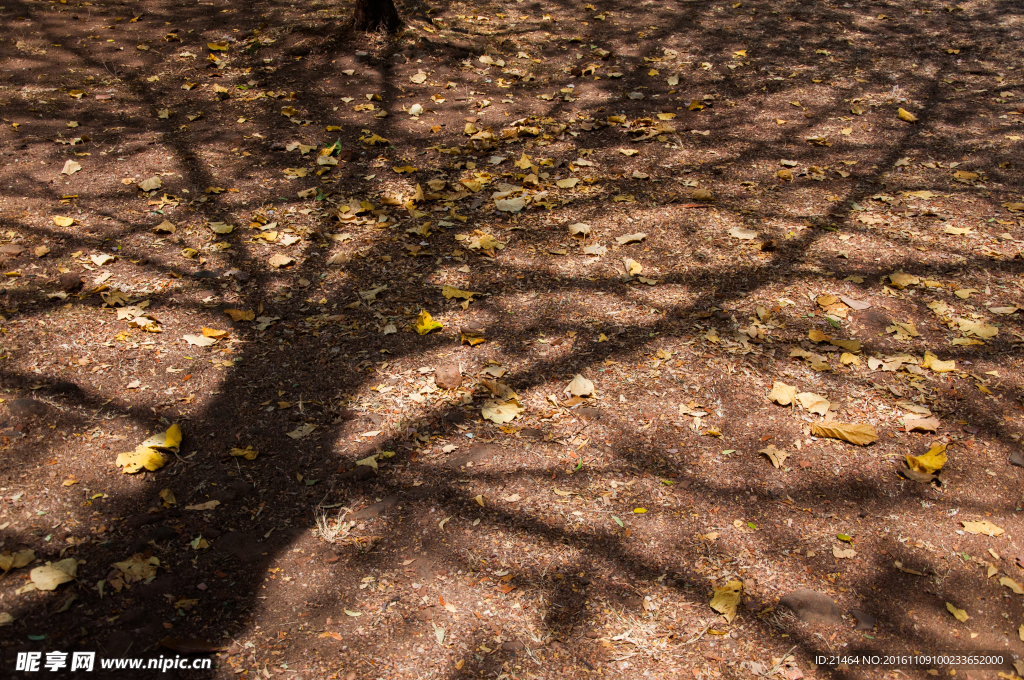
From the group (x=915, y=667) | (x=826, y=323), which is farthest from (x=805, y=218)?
(x=915, y=667)

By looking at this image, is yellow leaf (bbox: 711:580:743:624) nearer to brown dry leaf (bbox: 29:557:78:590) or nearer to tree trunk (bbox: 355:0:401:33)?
brown dry leaf (bbox: 29:557:78:590)

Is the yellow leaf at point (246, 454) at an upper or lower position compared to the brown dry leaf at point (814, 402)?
lower

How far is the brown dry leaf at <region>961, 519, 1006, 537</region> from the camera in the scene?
7.80 feet

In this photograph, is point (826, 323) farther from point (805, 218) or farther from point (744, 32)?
point (744, 32)

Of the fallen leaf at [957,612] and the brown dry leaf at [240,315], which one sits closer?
the fallen leaf at [957,612]

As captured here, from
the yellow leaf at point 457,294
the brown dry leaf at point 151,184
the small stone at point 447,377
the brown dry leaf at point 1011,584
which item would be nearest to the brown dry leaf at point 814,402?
the brown dry leaf at point 1011,584

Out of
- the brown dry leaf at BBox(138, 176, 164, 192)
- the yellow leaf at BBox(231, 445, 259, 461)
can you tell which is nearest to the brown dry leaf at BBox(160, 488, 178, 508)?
the yellow leaf at BBox(231, 445, 259, 461)

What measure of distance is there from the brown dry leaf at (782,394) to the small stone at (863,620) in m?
0.92

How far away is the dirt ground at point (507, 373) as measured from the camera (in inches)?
84.8

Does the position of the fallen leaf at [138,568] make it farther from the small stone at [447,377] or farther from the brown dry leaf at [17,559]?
the small stone at [447,377]

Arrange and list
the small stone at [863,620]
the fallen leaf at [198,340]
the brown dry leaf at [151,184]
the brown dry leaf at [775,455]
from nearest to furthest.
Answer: the small stone at [863,620] → the brown dry leaf at [775,455] → the fallen leaf at [198,340] → the brown dry leaf at [151,184]

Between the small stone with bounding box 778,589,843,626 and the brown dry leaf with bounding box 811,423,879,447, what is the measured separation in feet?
2.43

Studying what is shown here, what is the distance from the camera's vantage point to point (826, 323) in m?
3.33

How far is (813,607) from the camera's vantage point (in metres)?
2.18
